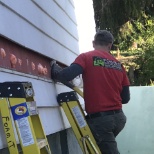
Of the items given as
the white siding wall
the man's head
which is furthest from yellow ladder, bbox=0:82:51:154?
the man's head

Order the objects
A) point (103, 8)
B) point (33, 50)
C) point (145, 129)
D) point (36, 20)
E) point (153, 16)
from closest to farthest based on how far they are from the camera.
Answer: point (33, 50), point (36, 20), point (145, 129), point (103, 8), point (153, 16)

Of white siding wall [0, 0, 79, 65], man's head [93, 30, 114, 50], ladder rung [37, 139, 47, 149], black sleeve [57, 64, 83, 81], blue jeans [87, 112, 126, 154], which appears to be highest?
white siding wall [0, 0, 79, 65]

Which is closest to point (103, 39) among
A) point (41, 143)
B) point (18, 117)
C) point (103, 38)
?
point (103, 38)

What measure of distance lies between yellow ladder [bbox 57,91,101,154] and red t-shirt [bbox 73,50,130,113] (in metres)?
0.15

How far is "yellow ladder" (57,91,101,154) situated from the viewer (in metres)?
3.75

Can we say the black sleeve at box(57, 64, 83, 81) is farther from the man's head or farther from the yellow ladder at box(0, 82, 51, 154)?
the yellow ladder at box(0, 82, 51, 154)

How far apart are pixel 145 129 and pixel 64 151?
3088 millimetres

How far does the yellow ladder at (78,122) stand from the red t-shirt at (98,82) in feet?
0.51

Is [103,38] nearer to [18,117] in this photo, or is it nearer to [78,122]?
[78,122]

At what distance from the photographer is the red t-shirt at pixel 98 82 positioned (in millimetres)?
3787

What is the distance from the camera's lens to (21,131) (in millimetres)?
2279

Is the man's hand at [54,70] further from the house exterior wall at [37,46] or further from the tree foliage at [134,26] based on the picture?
the tree foliage at [134,26]

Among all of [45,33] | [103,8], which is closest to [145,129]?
[45,33]

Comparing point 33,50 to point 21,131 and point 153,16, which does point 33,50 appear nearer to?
point 21,131
